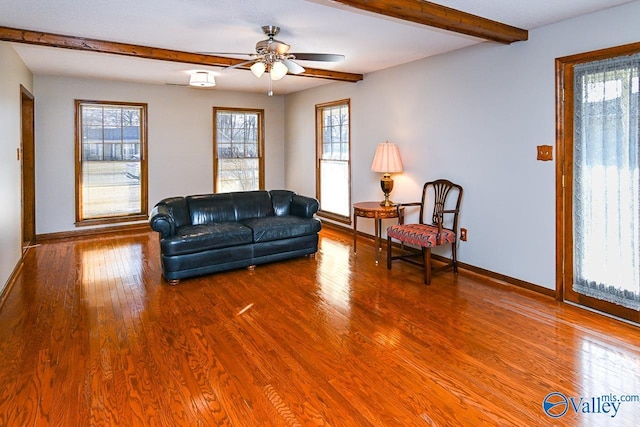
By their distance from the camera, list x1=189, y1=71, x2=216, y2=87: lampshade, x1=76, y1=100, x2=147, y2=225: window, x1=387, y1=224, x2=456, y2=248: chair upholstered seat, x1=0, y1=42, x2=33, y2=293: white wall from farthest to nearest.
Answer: x1=76, y1=100, x2=147, y2=225: window, x1=189, y1=71, x2=216, y2=87: lampshade, x1=387, y1=224, x2=456, y2=248: chair upholstered seat, x1=0, y1=42, x2=33, y2=293: white wall

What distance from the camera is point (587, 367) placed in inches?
101

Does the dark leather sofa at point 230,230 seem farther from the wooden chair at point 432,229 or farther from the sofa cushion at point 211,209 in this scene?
the wooden chair at point 432,229

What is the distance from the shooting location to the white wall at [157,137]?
244 inches

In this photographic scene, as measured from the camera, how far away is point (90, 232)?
6625 mm

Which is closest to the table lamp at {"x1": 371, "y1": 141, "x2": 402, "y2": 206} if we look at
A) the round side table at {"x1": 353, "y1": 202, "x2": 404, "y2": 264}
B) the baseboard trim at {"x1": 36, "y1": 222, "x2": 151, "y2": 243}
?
the round side table at {"x1": 353, "y1": 202, "x2": 404, "y2": 264}

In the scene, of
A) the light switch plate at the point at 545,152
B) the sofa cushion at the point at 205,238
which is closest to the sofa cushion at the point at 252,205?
the sofa cushion at the point at 205,238

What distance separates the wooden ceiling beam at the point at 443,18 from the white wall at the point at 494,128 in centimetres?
33

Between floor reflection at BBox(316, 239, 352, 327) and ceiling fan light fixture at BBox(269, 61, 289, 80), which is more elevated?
ceiling fan light fixture at BBox(269, 61, 289, 80)

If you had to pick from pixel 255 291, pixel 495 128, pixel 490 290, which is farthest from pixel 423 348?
pixel 495 128

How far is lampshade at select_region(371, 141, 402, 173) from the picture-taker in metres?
5.24

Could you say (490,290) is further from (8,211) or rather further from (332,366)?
(8,211)

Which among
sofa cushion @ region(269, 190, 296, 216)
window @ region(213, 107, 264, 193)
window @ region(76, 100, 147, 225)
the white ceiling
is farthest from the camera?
window @ region(213, 107, 264, 193)

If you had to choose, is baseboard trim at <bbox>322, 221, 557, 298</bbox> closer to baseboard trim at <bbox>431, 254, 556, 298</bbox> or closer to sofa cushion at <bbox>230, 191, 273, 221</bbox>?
baseboard trim at <bbox>431, 254, 556, 298</bbox>

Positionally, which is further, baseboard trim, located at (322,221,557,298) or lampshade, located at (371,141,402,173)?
lampshade, located at (371,141,402,173)
